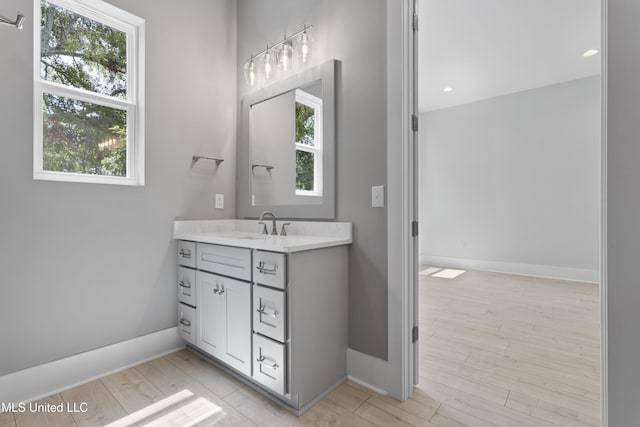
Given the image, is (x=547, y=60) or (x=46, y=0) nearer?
(x=46, y=0)

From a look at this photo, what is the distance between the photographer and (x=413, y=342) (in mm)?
1761

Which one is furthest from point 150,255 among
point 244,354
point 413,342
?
point 413,342

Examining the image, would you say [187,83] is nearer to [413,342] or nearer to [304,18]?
[304,18]

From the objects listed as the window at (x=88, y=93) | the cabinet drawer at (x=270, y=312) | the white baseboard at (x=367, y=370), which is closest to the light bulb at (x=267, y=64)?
the window at (x=88, y=93)

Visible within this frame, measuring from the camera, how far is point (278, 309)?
154 cm

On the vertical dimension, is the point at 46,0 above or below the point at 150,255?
above

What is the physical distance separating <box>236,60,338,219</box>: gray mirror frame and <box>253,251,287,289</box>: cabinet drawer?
0.54 metres

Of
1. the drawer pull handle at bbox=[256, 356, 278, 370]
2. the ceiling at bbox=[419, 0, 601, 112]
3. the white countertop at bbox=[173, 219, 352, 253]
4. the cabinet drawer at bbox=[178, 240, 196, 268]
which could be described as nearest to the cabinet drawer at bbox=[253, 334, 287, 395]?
the drawer pull handle at bbox=[256, 356, 278, 370]

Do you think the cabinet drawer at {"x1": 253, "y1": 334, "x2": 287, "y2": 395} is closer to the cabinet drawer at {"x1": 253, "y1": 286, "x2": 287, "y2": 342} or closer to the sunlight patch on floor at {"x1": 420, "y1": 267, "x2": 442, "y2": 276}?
the cabinet drawer at {"x1": 253, "y1": 286, "x2": 287, "y2": 342}

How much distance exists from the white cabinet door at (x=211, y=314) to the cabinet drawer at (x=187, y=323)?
84 mm

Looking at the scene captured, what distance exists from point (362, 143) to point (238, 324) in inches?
49.9

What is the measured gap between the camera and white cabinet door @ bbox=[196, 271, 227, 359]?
188cm

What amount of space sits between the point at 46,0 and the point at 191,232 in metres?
1.63

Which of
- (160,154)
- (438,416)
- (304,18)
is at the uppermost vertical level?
(304,18)
